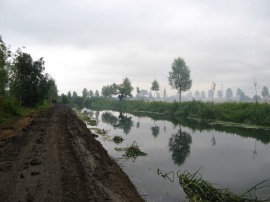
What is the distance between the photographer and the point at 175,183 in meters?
12.5

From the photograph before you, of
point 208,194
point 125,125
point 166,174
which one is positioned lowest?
point 166,174

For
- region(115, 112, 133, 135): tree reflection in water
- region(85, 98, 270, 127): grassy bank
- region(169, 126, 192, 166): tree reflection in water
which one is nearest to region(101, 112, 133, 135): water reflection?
region(115, 112, 133, 135): tree reflection in water

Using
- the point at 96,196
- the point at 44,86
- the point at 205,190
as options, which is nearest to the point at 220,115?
the point at 44,86

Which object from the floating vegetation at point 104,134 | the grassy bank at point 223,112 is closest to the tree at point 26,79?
the floating vegetation at point 104,134

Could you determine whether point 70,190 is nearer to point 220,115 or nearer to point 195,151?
point 195,151

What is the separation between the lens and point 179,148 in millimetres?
22250

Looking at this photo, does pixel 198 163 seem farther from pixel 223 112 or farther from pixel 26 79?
pixel 26 79

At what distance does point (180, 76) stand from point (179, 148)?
6536 centimetres

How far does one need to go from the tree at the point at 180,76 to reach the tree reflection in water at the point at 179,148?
190ft

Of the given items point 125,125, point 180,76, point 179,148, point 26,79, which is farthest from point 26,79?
point 180,76

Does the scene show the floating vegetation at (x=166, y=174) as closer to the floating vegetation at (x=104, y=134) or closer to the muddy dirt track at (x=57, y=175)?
the muddy dirt track at (x=57, y=175)

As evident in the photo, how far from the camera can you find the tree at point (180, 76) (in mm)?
85125

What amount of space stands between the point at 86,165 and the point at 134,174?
9.19 feet

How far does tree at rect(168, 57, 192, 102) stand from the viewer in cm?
8512
